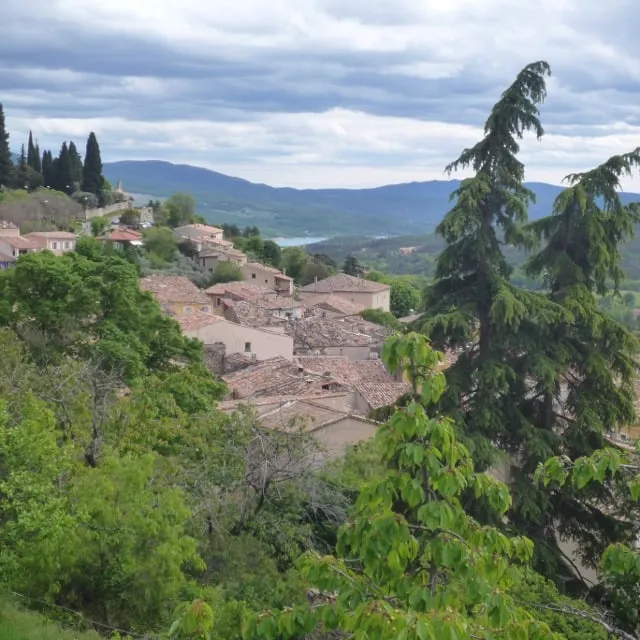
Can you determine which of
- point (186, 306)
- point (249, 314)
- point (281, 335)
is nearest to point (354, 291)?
point (249, 314)

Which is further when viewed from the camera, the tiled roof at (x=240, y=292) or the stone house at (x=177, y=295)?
the tiled roof at (x=240, y=292)

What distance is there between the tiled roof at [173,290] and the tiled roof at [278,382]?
1852 centimetres

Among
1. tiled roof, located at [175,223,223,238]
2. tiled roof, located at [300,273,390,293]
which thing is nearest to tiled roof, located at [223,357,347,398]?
tiled roof, located at [300,273,390,293]

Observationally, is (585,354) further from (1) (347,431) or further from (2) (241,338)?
(2) (241,338)

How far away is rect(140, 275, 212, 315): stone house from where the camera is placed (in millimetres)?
49844

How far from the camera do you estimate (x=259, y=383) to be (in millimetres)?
29719

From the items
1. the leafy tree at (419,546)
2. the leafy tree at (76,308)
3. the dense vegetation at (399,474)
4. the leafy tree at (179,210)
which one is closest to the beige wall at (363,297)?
the leafy tree at (179,210)

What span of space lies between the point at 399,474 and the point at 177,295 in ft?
156

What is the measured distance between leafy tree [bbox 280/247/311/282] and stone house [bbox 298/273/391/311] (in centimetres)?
863

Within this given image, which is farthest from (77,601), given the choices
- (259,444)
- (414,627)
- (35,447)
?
(414,627)

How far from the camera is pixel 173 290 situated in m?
52.6

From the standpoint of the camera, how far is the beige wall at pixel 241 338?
38.9m

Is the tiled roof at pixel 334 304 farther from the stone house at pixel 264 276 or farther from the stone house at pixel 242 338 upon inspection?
the stone house at pixel 242 338

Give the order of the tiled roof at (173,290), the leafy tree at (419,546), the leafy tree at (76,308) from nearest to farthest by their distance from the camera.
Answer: the leafy tree at (419,546) → the leafy tree at (76,308) → the tiled roof at (173,290)
